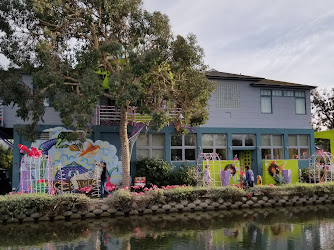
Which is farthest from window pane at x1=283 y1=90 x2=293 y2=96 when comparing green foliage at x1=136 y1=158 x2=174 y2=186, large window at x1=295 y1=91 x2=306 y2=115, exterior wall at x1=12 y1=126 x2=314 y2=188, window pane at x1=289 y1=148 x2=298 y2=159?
green foliage at x1=136 y1=158 x2=174 y2=186

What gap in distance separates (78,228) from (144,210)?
3.31m

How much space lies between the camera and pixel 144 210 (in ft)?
50.5

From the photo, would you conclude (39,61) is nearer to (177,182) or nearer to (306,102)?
(177,182)

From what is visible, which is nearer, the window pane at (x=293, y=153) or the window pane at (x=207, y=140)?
the window pane at (x=207, y=140)

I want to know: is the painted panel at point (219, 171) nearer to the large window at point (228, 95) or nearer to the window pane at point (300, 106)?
the large window at point (228, 95)

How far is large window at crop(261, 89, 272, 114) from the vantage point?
2448cm

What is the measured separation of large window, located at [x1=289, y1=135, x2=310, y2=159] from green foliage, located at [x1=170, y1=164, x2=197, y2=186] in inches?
294

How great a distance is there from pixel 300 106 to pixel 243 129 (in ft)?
15.4

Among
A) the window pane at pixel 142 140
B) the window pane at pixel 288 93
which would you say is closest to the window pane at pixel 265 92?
the window pane at pixel 288 93

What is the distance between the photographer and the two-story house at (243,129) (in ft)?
72.5

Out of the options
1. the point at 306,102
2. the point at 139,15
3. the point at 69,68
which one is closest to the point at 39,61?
the point at 69,68

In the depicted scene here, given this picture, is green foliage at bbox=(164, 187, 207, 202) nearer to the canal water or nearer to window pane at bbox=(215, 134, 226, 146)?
the canal water

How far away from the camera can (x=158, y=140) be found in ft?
73.3

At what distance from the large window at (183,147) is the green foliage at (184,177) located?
1.50 m
